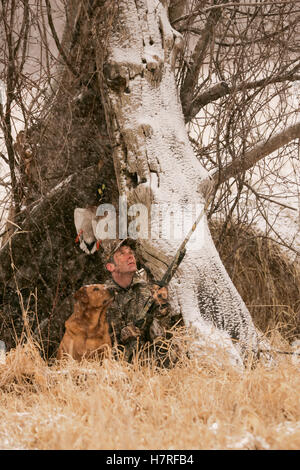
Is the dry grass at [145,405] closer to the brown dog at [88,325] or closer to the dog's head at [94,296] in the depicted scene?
the brown dog at [88,325]

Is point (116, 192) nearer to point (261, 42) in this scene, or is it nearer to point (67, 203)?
point (67, 203)

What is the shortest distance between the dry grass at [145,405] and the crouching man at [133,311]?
18cm

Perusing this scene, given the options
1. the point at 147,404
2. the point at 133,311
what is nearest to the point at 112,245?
the point at 133,311

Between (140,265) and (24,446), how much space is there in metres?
1.57

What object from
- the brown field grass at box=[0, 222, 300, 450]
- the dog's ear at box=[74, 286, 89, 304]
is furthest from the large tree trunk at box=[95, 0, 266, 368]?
the dog's ear at box=[74, 286, 89, 304]

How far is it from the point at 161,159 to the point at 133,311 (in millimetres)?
989

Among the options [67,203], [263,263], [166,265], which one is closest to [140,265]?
[166,265]

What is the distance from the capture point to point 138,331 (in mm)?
3490

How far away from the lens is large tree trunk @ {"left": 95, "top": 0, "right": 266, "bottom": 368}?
3.66 m

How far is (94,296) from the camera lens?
351cm

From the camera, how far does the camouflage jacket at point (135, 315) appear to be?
138 inches

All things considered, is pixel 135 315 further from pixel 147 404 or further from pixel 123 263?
pixel 147 404

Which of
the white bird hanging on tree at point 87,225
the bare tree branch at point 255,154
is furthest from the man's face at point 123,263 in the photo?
the bare tree branch at point 255,154

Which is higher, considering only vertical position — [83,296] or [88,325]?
[83,296]
